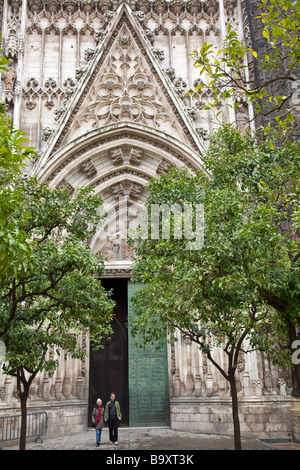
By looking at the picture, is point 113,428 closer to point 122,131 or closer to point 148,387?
point 148,387

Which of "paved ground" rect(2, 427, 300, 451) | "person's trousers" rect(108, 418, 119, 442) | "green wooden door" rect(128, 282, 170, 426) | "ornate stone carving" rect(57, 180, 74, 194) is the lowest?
"paved ground" rect(2, 427, 300, 451)

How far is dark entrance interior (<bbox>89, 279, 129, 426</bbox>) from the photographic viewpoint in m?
15.4

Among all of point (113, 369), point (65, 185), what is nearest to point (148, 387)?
point (113, 369)

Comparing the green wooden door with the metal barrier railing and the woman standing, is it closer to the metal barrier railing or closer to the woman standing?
the woman standing

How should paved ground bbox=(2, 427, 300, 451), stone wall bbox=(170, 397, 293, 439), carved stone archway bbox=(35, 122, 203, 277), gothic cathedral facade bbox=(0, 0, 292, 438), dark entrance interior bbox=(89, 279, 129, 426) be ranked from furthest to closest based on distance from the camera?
dark entrance interior bbox=(89, 279, 129, 426) → carved stone archway bbox=(35, 122, 203, 277) → gothic cathedral facade bbox=(0, 0, 292, 438) → stone wall bbox=(170, 397, 293, 439) → paved ground bbox=(2, 427, 300, 451)

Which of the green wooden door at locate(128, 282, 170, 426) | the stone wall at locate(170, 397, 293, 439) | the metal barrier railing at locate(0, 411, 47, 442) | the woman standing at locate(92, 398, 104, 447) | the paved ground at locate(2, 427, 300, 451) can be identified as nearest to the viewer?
the paved ground at locate(2, 427, 300, 451)

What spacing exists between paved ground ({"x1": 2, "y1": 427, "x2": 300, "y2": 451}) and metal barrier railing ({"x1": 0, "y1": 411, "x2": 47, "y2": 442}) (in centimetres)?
24

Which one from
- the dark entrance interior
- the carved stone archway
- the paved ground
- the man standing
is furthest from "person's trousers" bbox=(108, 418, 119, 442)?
the carved stone archway

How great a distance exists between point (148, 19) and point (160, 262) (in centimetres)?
1171

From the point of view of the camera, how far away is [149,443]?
11.4 meters

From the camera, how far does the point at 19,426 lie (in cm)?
1215

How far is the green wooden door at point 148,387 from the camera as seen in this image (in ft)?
46.0

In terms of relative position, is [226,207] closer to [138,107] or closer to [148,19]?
[138,107]

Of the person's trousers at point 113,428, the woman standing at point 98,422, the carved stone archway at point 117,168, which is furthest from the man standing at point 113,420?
the carved stone archway at point 117,168
